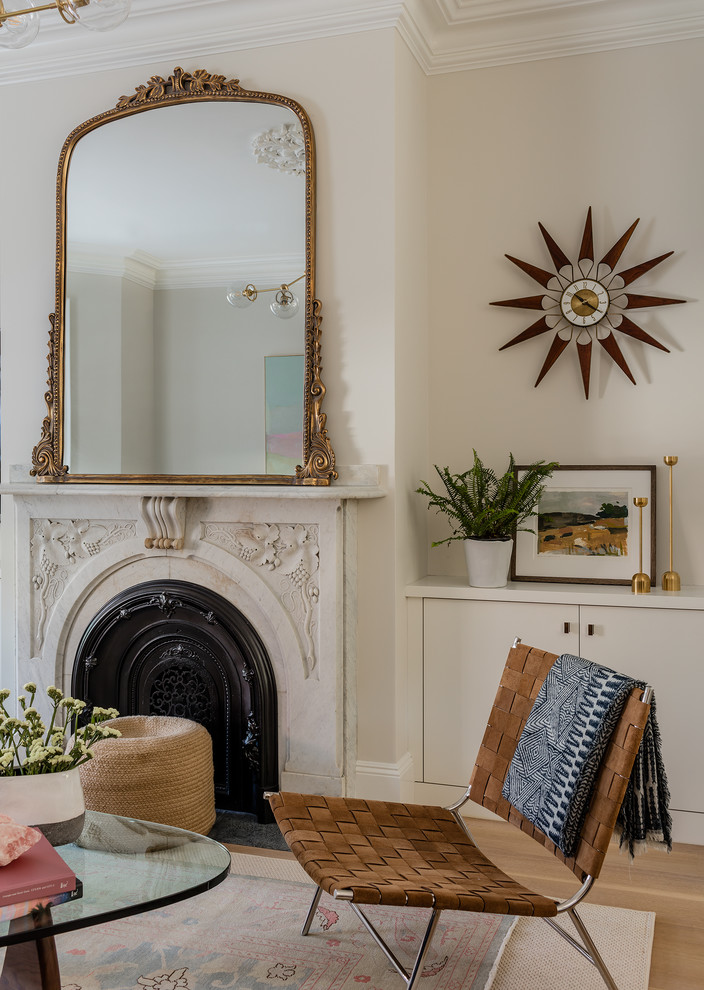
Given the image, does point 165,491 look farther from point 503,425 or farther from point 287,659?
point 503,425

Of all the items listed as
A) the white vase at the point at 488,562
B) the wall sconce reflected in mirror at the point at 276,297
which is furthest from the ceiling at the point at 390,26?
the white vase at the point at 488,562

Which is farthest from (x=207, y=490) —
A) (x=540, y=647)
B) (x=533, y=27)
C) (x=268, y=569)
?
(x=533, y=27)

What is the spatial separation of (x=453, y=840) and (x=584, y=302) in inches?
79.6

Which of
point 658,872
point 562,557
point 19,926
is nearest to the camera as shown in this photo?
point 19,926

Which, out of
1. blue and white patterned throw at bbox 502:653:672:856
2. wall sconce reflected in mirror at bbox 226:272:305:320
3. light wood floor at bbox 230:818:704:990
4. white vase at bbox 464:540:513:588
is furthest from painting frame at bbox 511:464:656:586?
blue and white patterned throw at bbox 502:653:672:856

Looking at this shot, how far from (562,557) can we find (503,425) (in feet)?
1.82

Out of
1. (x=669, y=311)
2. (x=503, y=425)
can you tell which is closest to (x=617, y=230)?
(x=669, y=311)

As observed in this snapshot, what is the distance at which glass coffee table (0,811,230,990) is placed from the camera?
155cm

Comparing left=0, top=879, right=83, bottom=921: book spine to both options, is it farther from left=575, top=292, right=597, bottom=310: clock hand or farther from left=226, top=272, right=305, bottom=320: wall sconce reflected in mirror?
left=575, top=292, right=597, bottom=310: clock hand

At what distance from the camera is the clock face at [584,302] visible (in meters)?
3.26

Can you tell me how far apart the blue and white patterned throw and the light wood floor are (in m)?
0.42

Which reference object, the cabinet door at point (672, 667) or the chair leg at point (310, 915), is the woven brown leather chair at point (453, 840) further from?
the cabinet door at point (672, 667)

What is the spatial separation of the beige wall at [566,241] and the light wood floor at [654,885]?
3.24ft

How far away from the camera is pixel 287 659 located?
10.00ft
